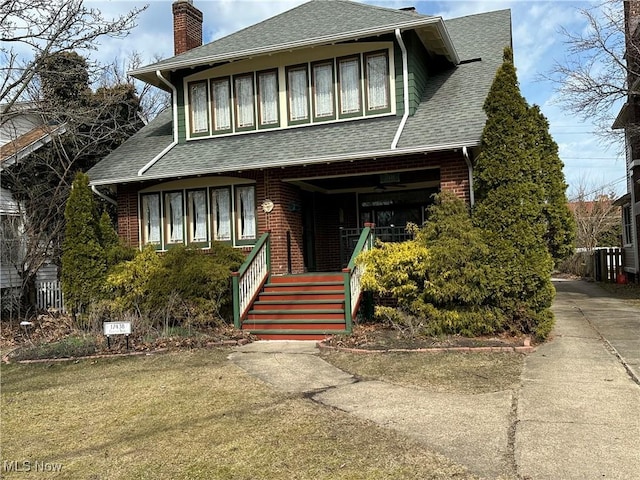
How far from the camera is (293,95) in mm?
13672

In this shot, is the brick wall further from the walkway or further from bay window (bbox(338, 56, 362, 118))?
the walkway

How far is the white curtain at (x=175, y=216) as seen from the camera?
13891 millimetres

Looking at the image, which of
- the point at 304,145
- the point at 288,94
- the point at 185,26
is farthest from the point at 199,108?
the point at 185,26

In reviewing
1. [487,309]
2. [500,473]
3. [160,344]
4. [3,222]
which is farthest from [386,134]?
[3,222]

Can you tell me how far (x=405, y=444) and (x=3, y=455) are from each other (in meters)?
3.54

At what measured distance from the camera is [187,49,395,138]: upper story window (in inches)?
512

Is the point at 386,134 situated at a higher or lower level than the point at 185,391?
higher

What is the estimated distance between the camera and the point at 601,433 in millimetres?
4914

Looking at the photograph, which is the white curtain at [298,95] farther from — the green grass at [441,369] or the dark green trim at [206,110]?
the green grass at [441,369]

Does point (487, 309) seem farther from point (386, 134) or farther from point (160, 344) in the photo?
point (160, 344)

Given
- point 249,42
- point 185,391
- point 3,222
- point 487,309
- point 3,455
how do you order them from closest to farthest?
1. point 3,455
2. point 185,391
3. point 487,309
4. point 249,42
5. point 3,222

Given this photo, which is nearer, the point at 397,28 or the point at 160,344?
the point at 160,344

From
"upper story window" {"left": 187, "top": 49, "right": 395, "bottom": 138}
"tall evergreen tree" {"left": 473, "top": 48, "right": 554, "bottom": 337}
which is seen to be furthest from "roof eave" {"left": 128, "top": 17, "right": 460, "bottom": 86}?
"tall evergreen tree" {"left": 473, "top": 48, "right": 554, "bottom": 337}

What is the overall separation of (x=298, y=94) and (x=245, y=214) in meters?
3.15
